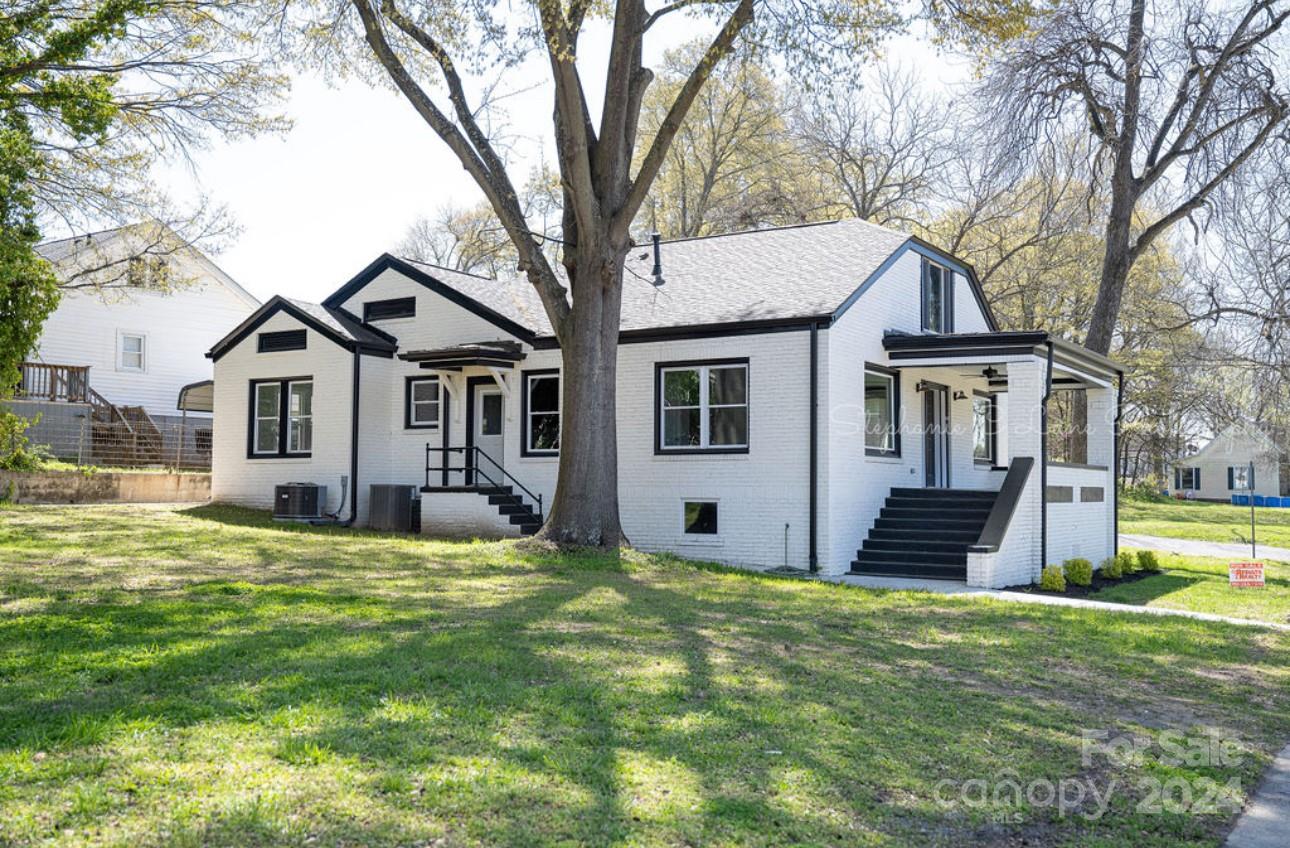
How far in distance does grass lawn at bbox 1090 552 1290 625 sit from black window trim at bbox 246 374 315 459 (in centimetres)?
1512

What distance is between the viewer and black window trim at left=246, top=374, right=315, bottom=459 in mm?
22109

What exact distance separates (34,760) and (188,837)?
4.41 ft

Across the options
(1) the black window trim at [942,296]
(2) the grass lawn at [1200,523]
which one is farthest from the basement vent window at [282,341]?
(2) the grass lawn at [1200,523]

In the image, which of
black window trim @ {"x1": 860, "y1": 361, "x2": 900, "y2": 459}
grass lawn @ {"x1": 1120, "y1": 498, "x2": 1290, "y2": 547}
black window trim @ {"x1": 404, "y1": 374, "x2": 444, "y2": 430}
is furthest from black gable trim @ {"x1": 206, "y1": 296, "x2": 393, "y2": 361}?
grass lawn @ {"x1": 1120, "y1": 498, "x2": 1290, "y2": 547}

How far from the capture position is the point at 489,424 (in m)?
20.9

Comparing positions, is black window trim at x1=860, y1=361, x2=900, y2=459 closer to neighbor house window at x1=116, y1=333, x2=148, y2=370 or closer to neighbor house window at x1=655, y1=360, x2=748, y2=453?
neighbor house window at x1=655, y1=360, x2=748, y2=453

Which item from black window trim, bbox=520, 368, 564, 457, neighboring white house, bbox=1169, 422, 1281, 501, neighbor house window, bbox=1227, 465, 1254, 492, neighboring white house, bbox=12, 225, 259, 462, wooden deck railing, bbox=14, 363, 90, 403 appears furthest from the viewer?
neighbor house window, bbox=1227, 465, 1254, 492

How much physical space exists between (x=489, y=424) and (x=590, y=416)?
5697 mm

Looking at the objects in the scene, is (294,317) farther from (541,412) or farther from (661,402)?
(661,402)

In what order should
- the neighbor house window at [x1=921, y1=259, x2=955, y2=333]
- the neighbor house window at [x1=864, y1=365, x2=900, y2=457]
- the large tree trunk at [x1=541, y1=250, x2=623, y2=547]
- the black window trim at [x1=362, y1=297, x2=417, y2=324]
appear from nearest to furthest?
the large tree trunk at [x1=541, y1=250, x2=623, y2=547], the neighbor house window at [x1=864, y1=365, x2=900, y2=457], the neighbor house window at [x1=921, y1=259, x2=955, y2=333], the black window trim at [x1=362, y1=297, x2=417, y2=324]

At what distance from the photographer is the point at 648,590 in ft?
40.7

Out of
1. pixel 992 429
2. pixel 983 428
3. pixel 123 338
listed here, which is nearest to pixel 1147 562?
pixel 983 428

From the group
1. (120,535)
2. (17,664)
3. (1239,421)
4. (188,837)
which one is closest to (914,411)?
(1239,421)

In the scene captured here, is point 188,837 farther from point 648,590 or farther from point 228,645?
point 648,590
